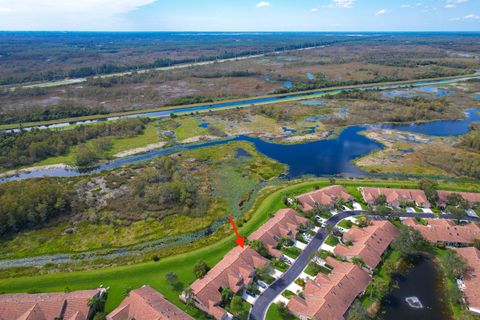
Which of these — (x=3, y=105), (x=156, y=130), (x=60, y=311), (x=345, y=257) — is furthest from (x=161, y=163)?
(x=3, y=105)

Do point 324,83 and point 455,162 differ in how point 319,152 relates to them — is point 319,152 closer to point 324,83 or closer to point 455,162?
point 455,162

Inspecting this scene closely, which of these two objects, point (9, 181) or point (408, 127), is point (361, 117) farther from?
point (9, 181)

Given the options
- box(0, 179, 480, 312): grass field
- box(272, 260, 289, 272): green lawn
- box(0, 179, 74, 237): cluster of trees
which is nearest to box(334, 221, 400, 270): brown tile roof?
box(272, 260, 289, 272): green lawn

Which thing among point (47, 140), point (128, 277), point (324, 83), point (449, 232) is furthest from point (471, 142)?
point (47, 140)

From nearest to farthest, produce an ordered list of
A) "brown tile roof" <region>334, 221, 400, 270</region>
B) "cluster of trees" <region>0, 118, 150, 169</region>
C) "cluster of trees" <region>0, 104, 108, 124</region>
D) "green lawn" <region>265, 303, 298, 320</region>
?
"green lawn" <region>265, 303, 298, 320</region> < "brown tile roof" <region>334, 221, 400, 270</region> < "cluster of trees" <region>0, 118, 150, 169</region> < "cluster of trees" <region>0, 104, 108, 124</region>

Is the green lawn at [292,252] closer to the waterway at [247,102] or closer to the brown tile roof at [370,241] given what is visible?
the brown tile roof at [370,241]

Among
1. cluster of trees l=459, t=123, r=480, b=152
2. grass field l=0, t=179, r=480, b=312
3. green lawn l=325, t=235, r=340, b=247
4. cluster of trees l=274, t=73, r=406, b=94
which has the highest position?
cluster of trees l=274, t=73, r=406, b=94

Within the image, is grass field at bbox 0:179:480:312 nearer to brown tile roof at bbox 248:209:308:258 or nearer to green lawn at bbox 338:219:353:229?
brown tile roof at bbox 248:209:308:258
